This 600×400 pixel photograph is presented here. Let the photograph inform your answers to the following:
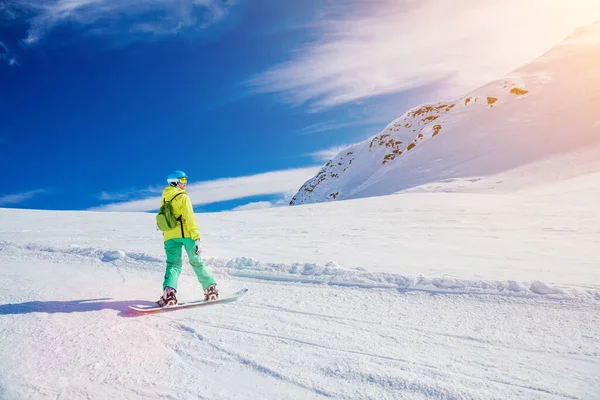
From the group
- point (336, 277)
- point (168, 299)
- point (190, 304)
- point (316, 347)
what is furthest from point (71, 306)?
point (336, 277)

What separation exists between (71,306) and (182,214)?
1.82 metres

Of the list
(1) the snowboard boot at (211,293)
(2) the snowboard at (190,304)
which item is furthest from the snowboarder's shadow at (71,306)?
(1) the snowboard boot at (211,293)

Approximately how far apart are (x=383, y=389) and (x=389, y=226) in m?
8.97

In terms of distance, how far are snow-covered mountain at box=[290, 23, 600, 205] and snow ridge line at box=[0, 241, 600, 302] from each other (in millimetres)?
31147

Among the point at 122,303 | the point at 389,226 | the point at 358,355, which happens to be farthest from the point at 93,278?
the point at 389,226

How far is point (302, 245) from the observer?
9.33 meters

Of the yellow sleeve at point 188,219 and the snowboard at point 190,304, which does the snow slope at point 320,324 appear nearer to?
the snowboard at point 190,304

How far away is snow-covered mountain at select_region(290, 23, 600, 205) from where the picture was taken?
41.8 m

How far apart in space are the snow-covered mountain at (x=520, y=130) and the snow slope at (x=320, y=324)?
99.0ft

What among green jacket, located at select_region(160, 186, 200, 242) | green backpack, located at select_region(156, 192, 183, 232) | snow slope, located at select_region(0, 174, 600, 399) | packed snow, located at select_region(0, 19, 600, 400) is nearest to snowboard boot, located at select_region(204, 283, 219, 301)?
packed snow, located at select_region(0, 19, 600, 400)

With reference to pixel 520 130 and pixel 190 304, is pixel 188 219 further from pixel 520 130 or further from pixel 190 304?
pixel 520 130

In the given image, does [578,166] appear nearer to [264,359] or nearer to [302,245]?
[302,245]

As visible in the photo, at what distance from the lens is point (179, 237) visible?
5570mm

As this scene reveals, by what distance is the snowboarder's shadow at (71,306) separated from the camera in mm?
5102
